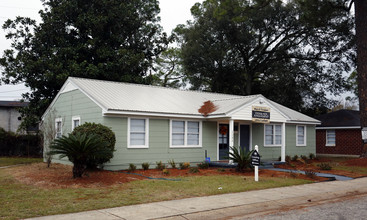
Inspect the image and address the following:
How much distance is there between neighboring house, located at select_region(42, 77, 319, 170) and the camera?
53.3 ft

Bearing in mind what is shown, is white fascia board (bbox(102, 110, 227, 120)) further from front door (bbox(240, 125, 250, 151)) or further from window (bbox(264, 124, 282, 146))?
window (bbox(264, 124, 282, 146))

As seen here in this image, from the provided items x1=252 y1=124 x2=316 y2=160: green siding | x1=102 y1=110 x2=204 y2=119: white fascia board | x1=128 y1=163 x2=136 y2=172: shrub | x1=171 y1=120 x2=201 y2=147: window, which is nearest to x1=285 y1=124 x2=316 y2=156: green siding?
x1=252 y1=124 x2=316 y2=160: green siding

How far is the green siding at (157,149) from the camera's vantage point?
16.0 m

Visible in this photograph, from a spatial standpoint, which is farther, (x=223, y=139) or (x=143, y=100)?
(x=223, y=139)

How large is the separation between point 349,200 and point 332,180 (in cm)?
420

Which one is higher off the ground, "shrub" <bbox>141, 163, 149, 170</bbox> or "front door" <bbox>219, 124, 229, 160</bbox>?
"front door" <bbox>219, 124, 229, 160</bbox>

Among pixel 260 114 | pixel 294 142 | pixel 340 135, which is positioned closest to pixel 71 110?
pixel 260 114

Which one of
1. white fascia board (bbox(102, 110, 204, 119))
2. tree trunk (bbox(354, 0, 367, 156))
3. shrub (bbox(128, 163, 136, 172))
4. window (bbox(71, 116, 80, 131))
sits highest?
tree trunk (bbox(354, 0, 367, 156))

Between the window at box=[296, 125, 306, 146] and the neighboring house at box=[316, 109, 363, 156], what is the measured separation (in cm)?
581

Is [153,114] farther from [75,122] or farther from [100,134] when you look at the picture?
[75,122]

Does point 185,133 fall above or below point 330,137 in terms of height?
above

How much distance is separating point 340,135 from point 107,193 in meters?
24.7

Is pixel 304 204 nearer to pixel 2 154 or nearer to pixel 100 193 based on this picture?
pixel 100 193

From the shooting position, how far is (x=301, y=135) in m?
25.0
